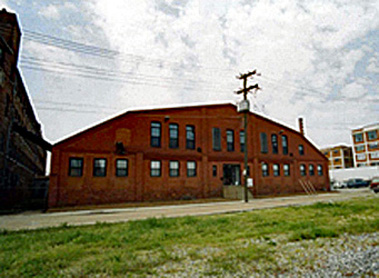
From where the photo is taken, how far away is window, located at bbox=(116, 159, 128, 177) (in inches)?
872

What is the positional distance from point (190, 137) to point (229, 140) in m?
4.83

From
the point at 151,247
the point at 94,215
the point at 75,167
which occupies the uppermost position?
the point at 75,167

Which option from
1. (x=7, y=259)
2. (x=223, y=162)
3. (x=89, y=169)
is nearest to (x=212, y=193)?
(x=223, y=162)

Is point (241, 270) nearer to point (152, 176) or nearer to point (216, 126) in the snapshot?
point (152, 176)

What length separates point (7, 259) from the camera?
5848mm

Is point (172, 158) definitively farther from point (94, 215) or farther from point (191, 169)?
point (94, 215)

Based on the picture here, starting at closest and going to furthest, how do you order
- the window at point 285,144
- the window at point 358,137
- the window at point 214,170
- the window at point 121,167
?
the window at point 121,167 → the window at point 214,170 → the window at point 285,144 → the window at point 358,137

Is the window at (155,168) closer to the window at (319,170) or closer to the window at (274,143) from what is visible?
the window at (274,143)

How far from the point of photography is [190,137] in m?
26.7

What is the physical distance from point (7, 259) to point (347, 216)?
38.9 ft

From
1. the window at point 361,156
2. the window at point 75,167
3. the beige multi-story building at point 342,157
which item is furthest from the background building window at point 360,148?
the window at point 75,167

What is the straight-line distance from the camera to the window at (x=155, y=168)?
23797mm

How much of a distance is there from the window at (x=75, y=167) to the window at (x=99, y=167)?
103 cm

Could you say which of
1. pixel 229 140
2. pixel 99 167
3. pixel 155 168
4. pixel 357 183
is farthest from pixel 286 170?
pixel 99 167
